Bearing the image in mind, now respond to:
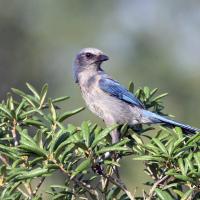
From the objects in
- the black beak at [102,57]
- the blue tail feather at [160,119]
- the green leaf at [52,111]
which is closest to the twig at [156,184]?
the green leaf at [52,111]

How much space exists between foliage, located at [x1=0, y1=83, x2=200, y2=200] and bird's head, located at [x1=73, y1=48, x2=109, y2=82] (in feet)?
7.88

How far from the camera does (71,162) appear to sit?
410cm

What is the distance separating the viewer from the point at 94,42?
1104 inches

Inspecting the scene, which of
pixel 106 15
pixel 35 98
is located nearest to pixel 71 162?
pixel 35 98

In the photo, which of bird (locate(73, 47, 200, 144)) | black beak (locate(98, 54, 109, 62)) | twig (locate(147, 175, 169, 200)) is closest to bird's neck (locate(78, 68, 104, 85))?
bird (locate(73, 47, 200, 144))

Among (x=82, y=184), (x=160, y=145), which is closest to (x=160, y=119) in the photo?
(x=160, y=145)

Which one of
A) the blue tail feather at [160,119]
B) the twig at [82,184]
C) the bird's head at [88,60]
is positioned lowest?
the twig at [82,184]

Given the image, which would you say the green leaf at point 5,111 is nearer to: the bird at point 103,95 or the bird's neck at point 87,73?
the bird at point 103,95

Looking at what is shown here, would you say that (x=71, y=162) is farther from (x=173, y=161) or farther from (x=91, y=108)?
(x=91, y=108)

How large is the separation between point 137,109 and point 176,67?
1965 centimetres

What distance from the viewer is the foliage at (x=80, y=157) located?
4020 millimetres

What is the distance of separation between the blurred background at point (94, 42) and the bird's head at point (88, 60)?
640 inches

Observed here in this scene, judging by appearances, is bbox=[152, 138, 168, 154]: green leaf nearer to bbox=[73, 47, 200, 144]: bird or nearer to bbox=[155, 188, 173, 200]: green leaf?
bbox=[155, 188, 173, 200]: green leaf

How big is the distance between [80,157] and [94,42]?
2390 centimetres
